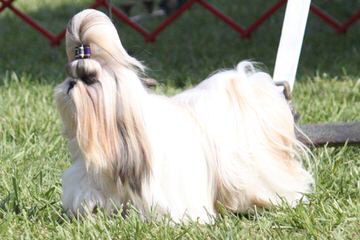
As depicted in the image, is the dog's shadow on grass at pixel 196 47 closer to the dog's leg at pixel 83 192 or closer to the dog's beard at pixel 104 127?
the dog's leg at pixel 83 192

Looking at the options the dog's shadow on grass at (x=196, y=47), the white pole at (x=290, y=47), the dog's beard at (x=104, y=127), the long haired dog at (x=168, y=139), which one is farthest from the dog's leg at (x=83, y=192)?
the dog's shadow on grass at (x=196, y=47)

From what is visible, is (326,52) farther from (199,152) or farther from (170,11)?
(199,152)

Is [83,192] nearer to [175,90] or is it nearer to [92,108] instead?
[92,108]

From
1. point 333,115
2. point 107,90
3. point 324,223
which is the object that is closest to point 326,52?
point 333,115

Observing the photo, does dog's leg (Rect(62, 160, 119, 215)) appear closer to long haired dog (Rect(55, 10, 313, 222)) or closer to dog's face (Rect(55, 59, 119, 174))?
long haired dog (Rect(55, 10, 313, 222))

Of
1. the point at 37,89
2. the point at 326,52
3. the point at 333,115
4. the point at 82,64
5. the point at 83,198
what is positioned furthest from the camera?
the point at 326,52

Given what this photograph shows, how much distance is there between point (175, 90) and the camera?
7180mm

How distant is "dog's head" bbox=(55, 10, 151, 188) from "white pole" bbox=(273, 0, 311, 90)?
3.60ft

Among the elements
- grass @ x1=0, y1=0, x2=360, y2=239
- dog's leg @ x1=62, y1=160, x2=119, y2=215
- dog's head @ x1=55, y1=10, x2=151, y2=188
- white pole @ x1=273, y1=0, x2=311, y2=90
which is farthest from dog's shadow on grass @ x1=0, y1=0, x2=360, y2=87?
dog's head @ x1=55, y1=10, x2=151, y2=188

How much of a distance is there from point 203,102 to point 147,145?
18.3 inches

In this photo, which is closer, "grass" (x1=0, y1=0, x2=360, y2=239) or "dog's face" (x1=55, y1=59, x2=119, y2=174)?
"dog's face" (x1=55, y1=59, x2=119, y2=174)

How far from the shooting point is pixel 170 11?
459 inches

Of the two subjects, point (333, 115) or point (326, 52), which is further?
point (326, 52)

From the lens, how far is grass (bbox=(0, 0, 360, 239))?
13.1 ft
